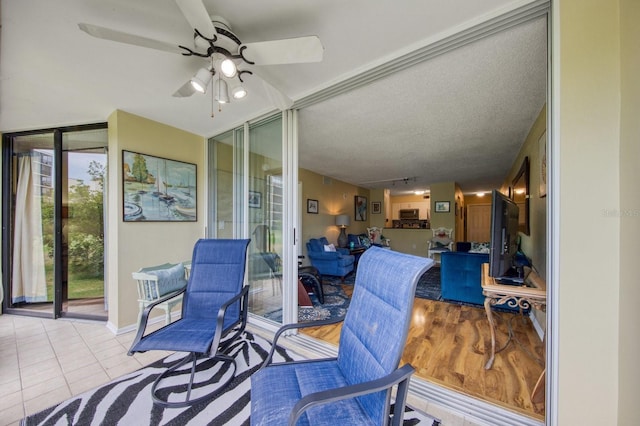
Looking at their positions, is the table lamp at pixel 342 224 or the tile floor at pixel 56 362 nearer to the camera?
the tile floor at pixel 56 362

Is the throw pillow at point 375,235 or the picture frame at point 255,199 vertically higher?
the picture frame at point 255,199

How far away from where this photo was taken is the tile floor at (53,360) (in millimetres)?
1608

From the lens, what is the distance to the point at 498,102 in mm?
2295

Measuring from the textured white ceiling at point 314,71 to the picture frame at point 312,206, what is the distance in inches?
83.3

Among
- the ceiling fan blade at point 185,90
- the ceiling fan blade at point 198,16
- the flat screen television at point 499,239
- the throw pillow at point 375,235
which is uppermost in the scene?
the ceiling fan blade at point 198,16

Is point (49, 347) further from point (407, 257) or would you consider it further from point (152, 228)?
point (407, 257)

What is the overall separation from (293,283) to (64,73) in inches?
103

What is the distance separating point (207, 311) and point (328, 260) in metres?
2.96

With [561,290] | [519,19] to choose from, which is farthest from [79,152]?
[561,290]

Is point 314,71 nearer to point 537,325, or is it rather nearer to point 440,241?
point 537,325

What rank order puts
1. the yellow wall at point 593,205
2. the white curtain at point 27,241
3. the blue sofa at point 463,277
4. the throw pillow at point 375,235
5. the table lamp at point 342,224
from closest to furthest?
1. the yellow wall at point 593,205
2. the white curtain at point 27,241
3. the blue sofa at point 463,277
4. the table lamp at point 342,224
5. the throw pillow at point 375,235

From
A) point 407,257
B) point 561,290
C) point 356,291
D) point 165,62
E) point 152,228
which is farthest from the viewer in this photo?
point 152,228

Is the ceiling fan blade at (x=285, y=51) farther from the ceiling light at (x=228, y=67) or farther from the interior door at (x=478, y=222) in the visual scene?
the interior door at (x=478, y=222)

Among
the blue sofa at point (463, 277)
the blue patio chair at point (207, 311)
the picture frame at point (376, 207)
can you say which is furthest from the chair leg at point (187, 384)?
the picture frame at point (376, 207)
